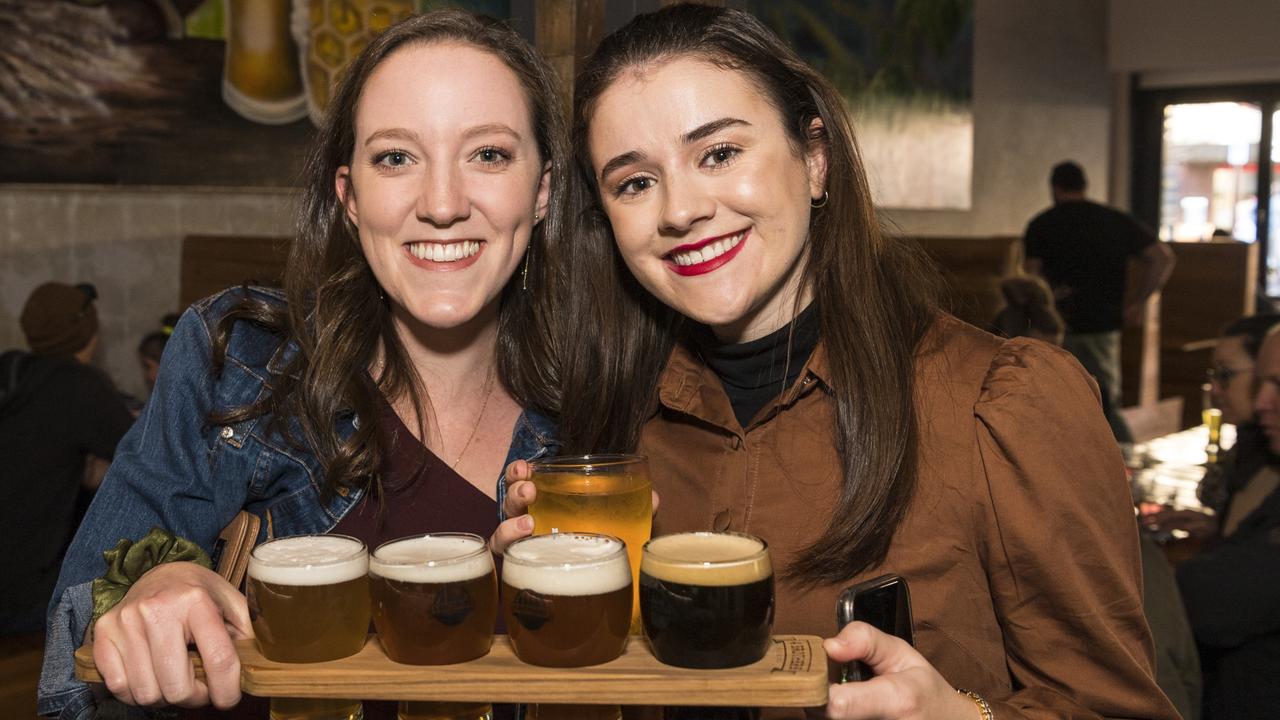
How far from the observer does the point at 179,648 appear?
115cm

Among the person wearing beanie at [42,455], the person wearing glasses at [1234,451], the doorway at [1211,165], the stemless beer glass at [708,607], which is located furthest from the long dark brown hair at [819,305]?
the doorway at [1211,165]

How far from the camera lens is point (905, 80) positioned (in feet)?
29.4

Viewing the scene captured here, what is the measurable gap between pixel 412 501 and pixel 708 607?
2.49 ft

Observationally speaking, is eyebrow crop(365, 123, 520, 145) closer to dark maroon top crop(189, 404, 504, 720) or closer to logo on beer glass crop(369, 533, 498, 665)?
dark maroon top crop(189, 404, 504, 720)

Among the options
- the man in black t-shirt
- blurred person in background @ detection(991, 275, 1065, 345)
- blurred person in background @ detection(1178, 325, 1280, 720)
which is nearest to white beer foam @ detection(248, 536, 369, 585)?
blurred person in background @ detection(1178, 325, 1280, 720)

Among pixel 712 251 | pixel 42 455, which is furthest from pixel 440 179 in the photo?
pixel 42 455

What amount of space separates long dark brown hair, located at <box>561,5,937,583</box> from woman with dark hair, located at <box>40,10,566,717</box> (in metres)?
0.12

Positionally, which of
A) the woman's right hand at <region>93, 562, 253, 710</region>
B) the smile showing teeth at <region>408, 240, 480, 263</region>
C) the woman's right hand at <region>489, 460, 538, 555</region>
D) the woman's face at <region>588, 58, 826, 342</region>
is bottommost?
the woman's right hand at <region>93, 562, 253, 710</region>

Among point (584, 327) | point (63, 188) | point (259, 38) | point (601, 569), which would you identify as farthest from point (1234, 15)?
point (601, 569)

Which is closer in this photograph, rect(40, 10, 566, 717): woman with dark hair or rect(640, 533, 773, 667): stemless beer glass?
rect(640, 533, 773, 667): stemless beer glass

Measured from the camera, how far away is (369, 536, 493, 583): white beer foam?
1109 millimetres

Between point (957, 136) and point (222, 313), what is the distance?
8.63 metres

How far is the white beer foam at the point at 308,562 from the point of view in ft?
3.68

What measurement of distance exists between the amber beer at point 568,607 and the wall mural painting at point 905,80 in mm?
7239
